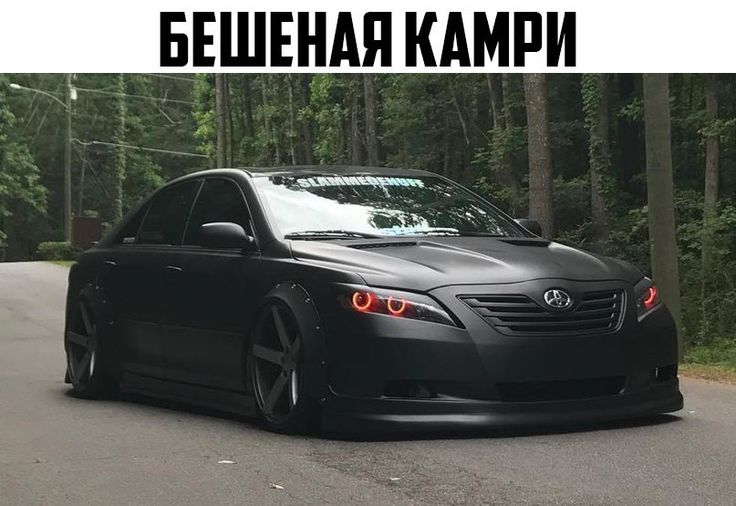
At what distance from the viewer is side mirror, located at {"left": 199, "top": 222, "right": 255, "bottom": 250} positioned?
7.91 metres

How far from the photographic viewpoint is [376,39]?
151 ft

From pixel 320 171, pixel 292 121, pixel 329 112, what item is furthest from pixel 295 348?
pixel 292 121

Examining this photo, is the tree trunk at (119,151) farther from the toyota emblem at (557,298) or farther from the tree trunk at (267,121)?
the toyota emblem at (557,298)

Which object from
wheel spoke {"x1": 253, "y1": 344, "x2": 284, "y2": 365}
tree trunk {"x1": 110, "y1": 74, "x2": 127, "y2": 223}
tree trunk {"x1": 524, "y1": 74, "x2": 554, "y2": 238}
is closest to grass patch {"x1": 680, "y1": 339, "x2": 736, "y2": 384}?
tree trunk {"x1": 524, "y1": 74, "x2": 554, "y2": 238}

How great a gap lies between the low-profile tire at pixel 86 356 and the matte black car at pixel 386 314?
0.68 m

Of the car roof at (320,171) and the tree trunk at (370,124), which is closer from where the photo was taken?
the car roof at (320,171)

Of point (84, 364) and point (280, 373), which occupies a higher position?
point (280, 373)

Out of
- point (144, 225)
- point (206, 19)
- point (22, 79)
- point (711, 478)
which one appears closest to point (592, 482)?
point (711, 478)

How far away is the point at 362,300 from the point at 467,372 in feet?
2.15

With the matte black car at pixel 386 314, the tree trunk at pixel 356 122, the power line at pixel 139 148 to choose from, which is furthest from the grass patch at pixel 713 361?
the power line at pixel 139 148

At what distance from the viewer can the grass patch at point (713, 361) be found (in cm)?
1194

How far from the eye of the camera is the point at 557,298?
6949 mm

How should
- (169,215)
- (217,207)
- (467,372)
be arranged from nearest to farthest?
(467,372) → (217,207) → (169,215)

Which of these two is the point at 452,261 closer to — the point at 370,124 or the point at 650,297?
the point at 650,297
